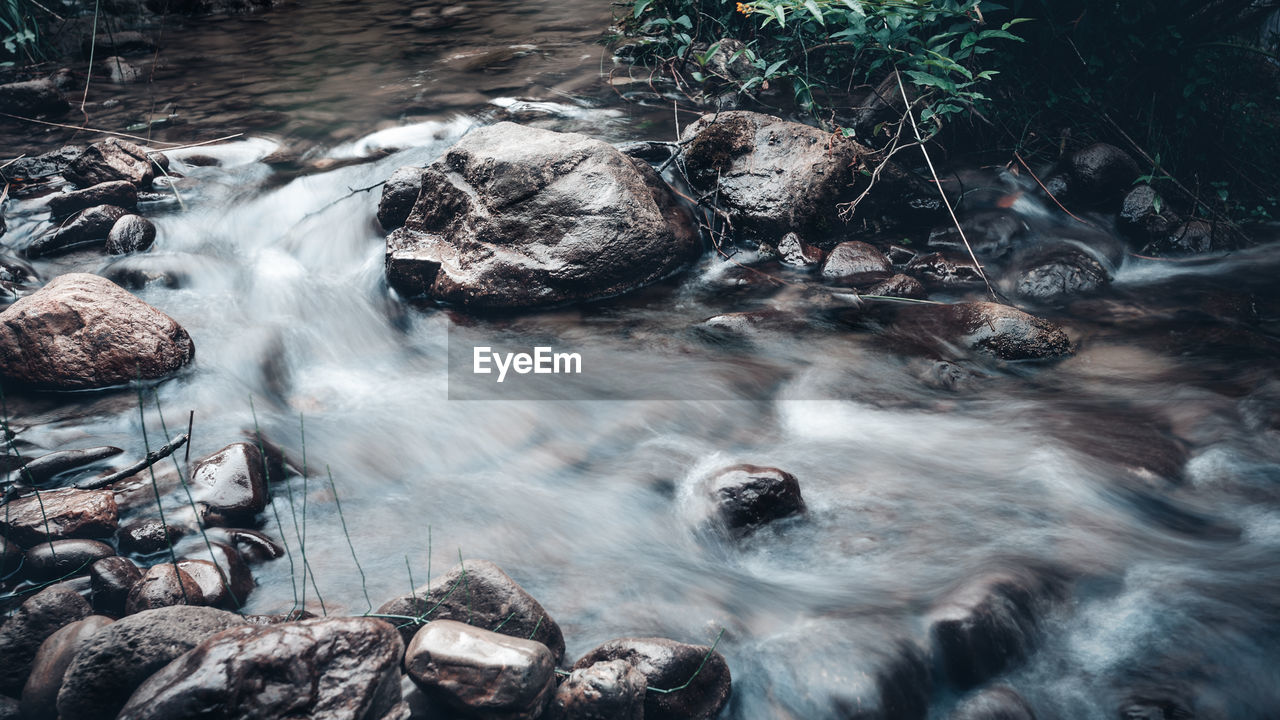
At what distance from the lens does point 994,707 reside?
2.54 m

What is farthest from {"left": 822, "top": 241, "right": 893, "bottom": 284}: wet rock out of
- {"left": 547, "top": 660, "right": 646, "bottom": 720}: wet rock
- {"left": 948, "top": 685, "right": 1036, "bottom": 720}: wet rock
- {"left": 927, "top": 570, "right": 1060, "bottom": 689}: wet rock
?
{"left": 547, "top": 660, "right": 646, "bottom": 720}: wet rock

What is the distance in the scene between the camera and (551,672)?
2.33 meters

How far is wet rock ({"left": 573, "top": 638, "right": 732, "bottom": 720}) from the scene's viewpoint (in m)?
2.42

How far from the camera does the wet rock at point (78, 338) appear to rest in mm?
3801

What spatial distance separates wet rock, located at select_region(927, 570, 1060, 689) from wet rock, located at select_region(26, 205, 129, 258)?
18.9ft

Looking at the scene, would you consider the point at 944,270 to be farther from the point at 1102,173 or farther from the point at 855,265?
the point at 1102,173

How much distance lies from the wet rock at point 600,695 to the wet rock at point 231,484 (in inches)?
67.7

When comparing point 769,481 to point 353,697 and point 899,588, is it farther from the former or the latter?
point 353,697

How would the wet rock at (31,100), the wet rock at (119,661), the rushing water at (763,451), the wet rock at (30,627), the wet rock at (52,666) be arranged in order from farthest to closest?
the wet rock at (31,100) → the rushing water at (763,451) → the wet rock at (30,627) → the wet rock at (52,666) → the wet rock at (119,661)

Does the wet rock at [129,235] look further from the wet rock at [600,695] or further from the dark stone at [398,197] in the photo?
the wet rock at [600,695]

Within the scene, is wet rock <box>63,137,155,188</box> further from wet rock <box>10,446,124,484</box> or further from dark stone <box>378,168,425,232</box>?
wet rock <box>10,446,124,484</box>

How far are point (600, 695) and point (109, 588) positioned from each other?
1753 mm

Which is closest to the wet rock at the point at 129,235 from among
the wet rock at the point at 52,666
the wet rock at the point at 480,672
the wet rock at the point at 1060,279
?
the wet rock at the point at 52,666

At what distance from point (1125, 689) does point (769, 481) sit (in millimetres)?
1453
